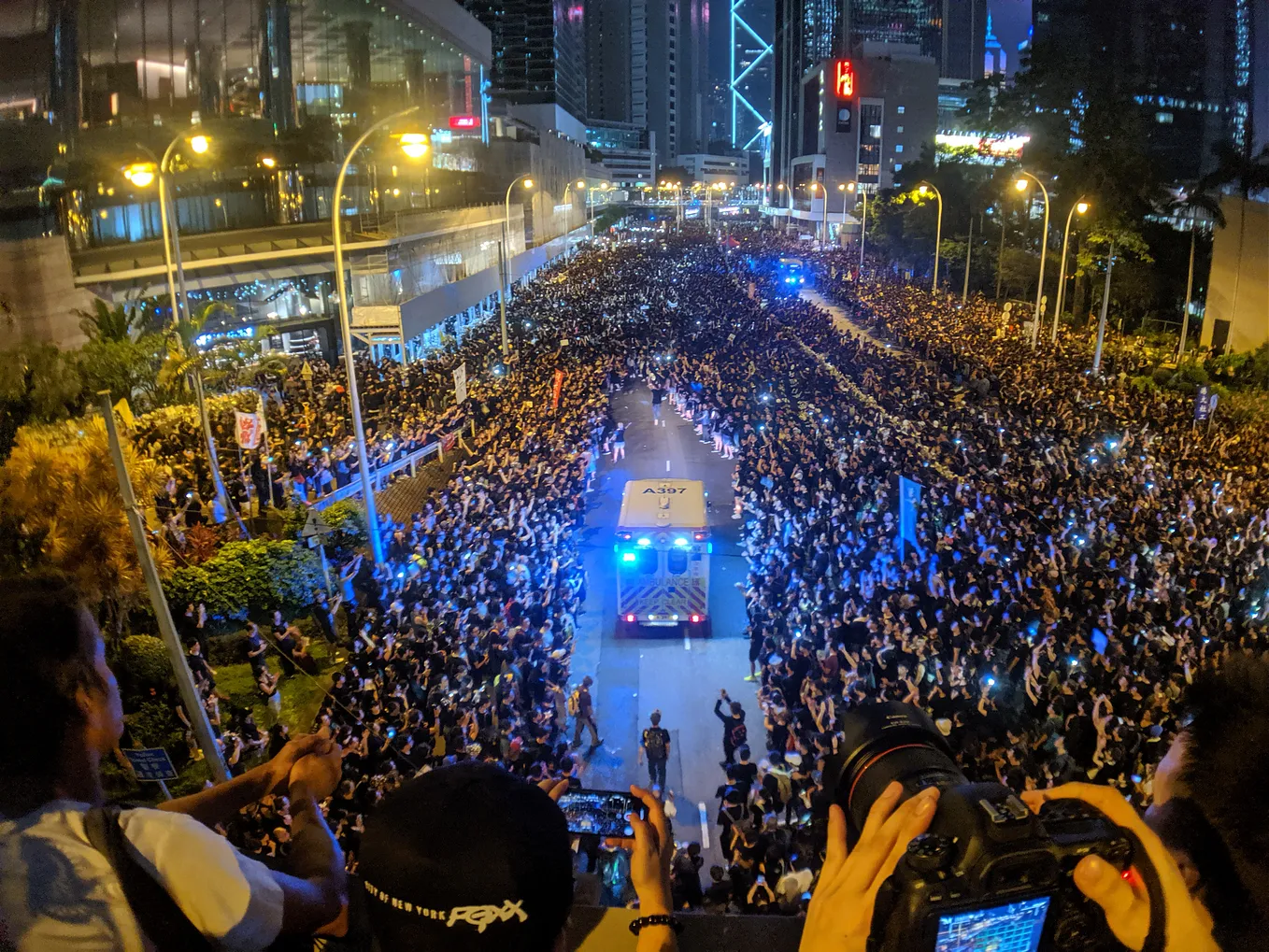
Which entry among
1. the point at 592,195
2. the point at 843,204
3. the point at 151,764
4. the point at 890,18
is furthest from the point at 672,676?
the point at 890,18

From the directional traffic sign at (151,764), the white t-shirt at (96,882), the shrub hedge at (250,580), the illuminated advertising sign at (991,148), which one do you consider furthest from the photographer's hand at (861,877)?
the illuminated advertising sign at (991,148)

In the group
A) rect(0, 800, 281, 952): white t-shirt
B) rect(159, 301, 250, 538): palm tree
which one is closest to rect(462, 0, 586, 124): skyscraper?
rect(159, 301, 250, 538): palm tree

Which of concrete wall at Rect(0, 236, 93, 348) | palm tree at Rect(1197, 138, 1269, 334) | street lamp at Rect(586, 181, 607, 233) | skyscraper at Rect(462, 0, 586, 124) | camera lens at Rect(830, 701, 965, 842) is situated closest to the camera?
camera lens at Rect(830, 701, 965, 842)

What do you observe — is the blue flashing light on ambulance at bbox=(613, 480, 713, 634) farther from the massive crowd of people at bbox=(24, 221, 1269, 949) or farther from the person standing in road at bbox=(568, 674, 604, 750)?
the person standing in road at bbox=(568, 674, 604, 750)

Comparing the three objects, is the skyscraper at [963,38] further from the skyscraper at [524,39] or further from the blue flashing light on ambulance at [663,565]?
the blue flashing light on ambulance at [663,565]

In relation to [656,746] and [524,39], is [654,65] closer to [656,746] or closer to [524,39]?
[524,39]

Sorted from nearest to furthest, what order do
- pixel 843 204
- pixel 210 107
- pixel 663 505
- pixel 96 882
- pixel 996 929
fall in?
pixel 96 882 → pixel 996 929 → pixel 663 505 → pixel 210 107 → pixel 843 204
